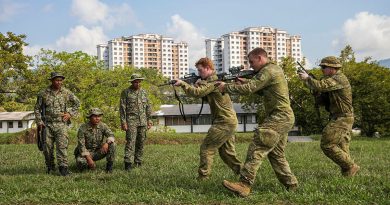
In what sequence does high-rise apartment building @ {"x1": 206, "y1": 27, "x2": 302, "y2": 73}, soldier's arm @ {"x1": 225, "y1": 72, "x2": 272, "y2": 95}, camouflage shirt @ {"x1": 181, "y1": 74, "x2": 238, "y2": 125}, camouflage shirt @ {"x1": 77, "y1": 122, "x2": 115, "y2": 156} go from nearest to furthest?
soldier's arm @ {"x1": 225, "y1": 72, "x2": 272, "y2": 95}, camouflage shirt @ {"x1": 181, "y1": 74, "x2": 238, "y2": 125}, camouflage shirt @ {"x1": 77, "y1": 122, "x2": 115, "y2": 156}, high-rise apartment building @ {"x1": 206, "y1": 27, "x2": 302, "y2": 73}

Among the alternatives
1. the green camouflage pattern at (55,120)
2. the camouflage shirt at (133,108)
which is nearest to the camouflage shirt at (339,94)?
the camouflage shirt at (133,108)

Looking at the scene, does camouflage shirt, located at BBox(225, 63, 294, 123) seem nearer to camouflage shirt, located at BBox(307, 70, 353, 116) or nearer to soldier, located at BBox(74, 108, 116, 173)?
camouflage shirt, located at BBox(307, 70, 353, 116)

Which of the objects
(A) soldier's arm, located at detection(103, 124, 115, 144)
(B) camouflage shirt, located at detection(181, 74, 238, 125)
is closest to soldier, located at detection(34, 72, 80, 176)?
(A) soldier's arm, located at detection(103, 124, 115, 144)

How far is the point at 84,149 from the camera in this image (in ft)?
38.9

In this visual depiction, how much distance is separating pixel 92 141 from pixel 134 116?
116 centimetres

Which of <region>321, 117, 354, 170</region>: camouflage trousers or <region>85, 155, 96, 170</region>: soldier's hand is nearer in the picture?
<region>321, 117, 354, 170</region>: camouflage trousers

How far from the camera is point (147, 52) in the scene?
516 feet

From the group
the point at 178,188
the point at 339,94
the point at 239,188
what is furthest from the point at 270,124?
the point at 339,94

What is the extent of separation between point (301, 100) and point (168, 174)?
3756 centimetres

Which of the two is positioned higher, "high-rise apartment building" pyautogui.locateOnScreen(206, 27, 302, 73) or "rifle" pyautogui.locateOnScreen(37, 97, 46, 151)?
"high-rise apartment building" pyautogui.locateOnScreen(206, 27, 302, 73)

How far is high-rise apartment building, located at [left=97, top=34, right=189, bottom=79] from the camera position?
154 m

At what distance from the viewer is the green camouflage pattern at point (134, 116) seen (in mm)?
12227

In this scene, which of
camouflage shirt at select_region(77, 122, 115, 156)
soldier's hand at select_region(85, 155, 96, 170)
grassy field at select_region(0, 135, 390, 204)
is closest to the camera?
grassy field at select_region(0, 135, 390, 204)

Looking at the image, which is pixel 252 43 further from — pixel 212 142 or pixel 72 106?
pixel 212 142
